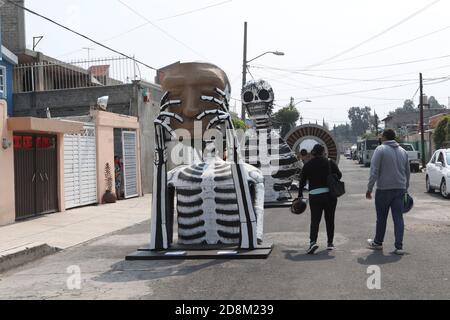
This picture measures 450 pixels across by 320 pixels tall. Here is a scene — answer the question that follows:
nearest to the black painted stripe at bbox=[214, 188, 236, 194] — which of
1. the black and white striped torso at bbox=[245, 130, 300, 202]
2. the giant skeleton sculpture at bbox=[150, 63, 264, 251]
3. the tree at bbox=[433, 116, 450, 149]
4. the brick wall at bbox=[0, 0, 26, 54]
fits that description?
the giant skeleton sculpture at bbox=[150, 63, 264, 251]

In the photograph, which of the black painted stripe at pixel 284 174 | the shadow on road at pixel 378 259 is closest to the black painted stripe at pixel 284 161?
the black painted stripe at pixel 284 174

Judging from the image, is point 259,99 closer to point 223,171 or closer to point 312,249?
point 223,171

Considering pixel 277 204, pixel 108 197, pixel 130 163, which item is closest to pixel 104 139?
pixel 108 197

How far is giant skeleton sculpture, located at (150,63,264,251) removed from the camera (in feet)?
28.6

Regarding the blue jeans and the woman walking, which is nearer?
the blue jeans

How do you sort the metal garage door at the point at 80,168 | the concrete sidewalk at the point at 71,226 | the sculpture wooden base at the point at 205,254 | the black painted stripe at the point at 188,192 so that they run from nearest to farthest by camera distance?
the sculpture wooden base at the point at 205,254 → the black painted stripe at the point at 188,192 → the concrete sidewalk at the point at 71,226 → the metal garage door at the point at 80,168

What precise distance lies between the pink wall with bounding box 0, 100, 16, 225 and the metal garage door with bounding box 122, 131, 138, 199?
22.5 ft

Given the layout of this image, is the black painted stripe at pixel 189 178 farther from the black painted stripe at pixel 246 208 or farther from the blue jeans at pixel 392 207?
the blue jeans at pixel 392 207

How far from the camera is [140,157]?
21.5m

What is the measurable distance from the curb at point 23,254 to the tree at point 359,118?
473 ft

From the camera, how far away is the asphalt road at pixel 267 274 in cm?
633

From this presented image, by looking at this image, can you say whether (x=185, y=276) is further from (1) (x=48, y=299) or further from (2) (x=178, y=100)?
(2) (x=178, y=100)

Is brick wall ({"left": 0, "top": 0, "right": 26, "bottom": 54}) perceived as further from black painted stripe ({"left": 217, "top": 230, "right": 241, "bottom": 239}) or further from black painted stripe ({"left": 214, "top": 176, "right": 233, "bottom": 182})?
black painted stripe ({"left": 217, "top": 230, "right": 241, "bottom": 239})

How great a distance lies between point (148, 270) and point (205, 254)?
38.5 inches
